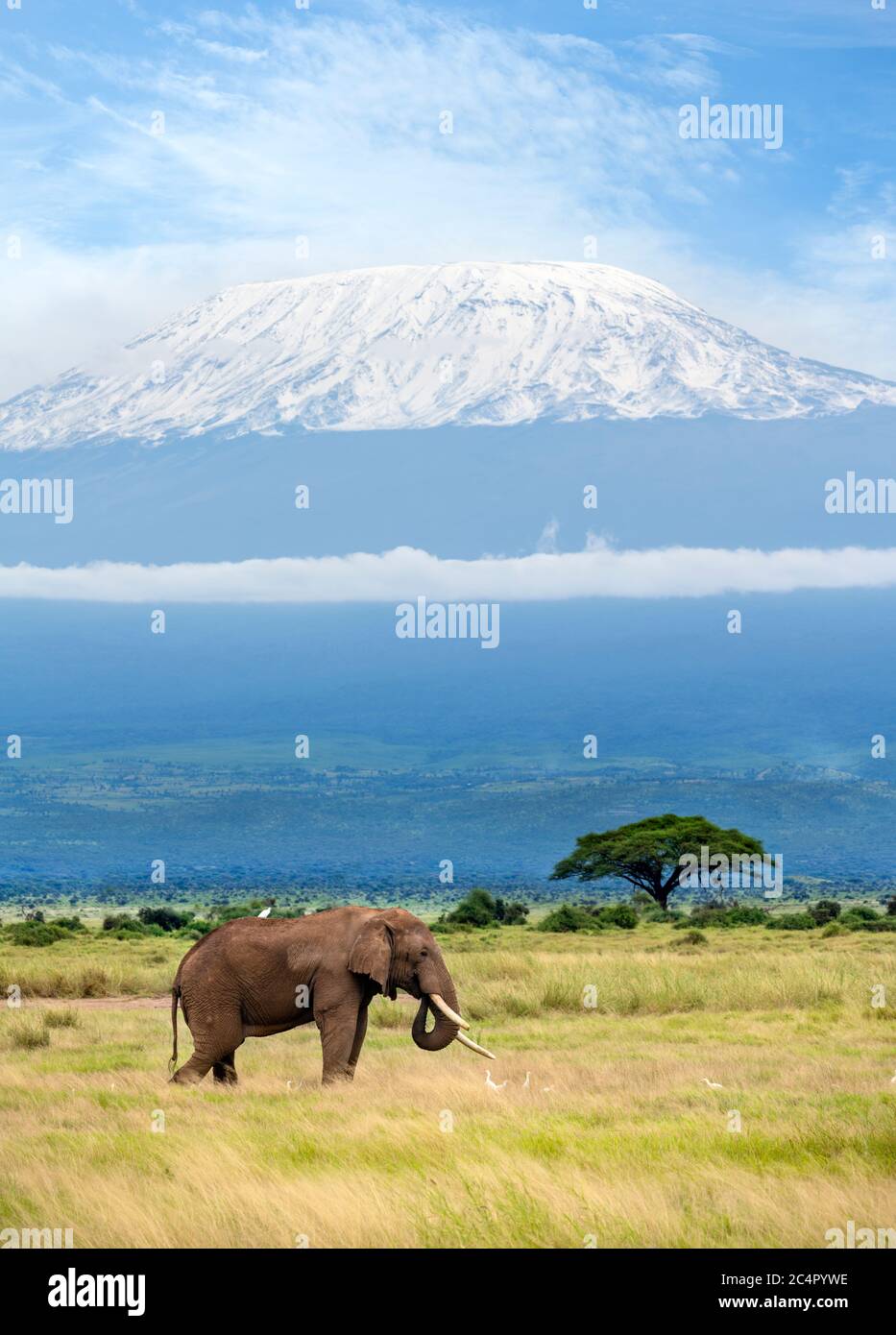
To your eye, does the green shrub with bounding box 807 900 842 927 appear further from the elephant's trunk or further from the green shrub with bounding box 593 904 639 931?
the elephant's trunk

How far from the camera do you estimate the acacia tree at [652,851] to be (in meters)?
82.6

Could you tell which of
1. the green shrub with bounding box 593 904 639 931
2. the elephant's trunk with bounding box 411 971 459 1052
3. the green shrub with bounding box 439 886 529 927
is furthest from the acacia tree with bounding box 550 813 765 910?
the elephant's trunk with bounding box 411 971 459 1052

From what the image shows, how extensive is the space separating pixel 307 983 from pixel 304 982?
0.03 metres

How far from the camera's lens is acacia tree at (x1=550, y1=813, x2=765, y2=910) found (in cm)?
8256

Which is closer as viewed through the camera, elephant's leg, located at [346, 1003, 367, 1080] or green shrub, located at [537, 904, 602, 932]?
elephant's leg, located at [346, 1003, 367, 1080]

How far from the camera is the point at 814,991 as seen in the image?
27.3 m

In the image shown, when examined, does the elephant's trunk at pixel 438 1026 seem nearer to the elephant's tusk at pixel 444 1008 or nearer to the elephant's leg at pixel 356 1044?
the elephant's tusk at pixel 444 1008

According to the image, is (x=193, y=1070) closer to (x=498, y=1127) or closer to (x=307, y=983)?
(x=307, y=983)

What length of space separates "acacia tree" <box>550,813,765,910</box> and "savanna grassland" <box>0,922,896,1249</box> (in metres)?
54.6

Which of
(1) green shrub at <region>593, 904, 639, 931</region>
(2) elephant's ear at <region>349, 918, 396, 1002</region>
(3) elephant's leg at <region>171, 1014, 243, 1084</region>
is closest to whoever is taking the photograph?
(2) elephant's ear at <region>349, 918, 396, 1002</region>
